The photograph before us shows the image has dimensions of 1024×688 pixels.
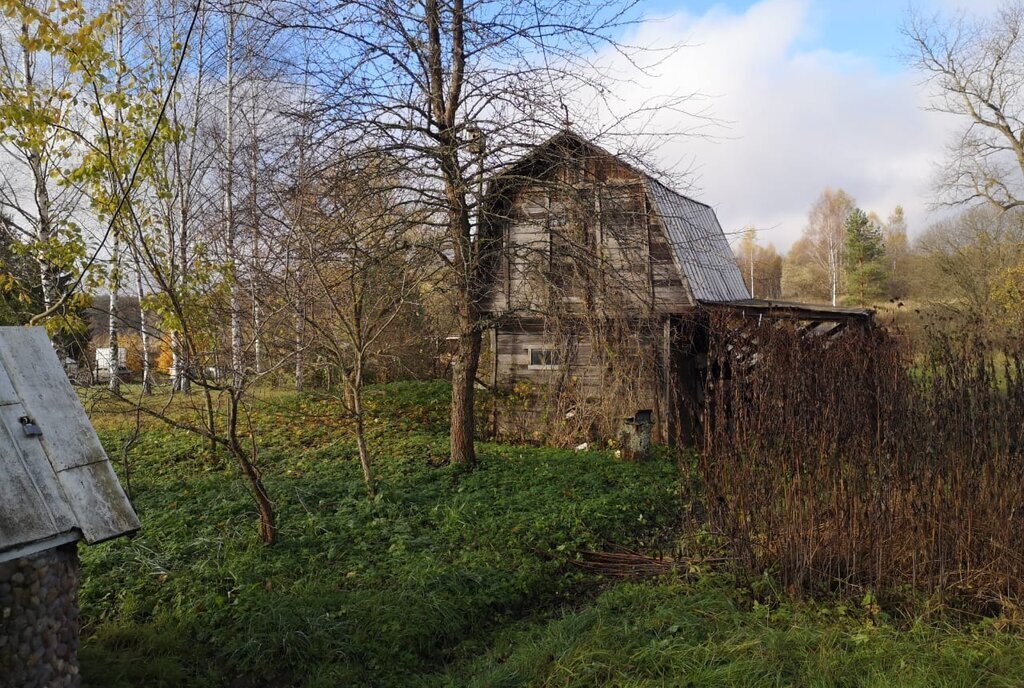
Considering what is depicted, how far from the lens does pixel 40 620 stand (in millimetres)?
3279

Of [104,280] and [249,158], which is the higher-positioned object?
[249,158]

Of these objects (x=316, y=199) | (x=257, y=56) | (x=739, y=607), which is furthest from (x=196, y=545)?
(x=257, y=56)

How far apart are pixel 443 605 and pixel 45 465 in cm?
311

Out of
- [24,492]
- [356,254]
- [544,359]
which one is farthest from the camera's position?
[544,359]

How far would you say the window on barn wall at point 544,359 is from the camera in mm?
12711

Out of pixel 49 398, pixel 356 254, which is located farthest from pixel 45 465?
pixel 356 254

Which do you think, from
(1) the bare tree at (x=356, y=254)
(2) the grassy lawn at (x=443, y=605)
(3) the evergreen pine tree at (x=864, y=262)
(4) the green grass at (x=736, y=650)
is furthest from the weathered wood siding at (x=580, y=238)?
(3) the evergreen pine tree at (x=864, y=262)

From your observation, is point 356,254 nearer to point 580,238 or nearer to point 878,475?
point 580,238

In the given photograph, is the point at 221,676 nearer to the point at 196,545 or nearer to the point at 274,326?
the point at 196,545

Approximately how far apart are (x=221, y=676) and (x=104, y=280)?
204 inches

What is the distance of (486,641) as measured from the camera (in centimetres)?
525

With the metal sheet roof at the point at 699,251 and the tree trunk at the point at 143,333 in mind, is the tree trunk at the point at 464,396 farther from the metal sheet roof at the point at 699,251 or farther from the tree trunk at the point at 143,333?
the tree trunk at the point at 143,333

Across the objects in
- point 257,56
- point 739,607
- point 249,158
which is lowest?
point 739,607

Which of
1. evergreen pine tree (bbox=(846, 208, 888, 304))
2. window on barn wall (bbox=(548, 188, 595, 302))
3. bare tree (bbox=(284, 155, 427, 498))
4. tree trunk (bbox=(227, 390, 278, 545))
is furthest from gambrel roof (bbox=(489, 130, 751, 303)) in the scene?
evergreen pine tree (bbox=(846, 208, 888, 304))
